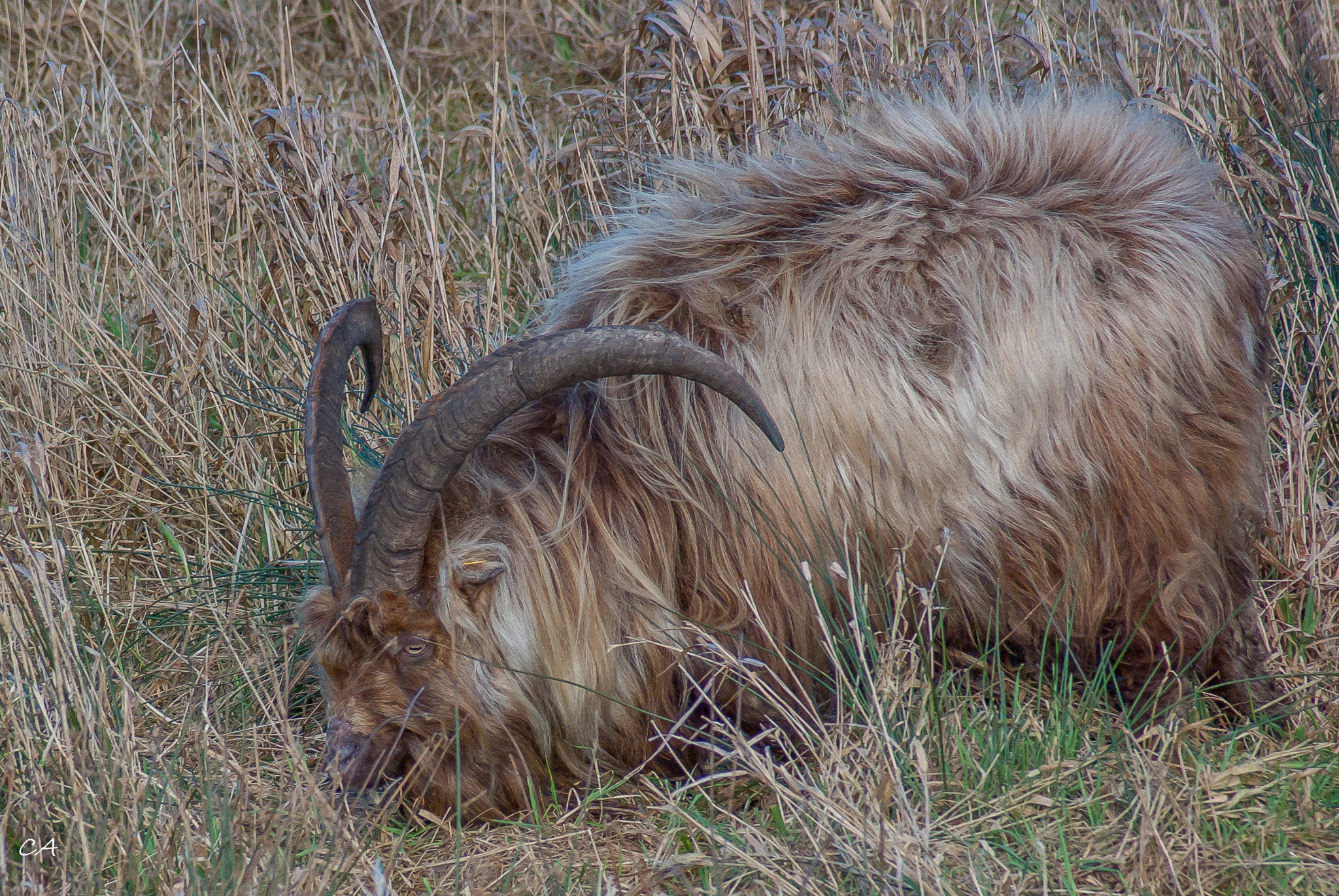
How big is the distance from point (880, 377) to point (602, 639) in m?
0.94

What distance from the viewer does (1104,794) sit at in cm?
274

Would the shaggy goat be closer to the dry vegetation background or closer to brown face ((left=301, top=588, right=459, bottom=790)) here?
brown face ((left=301, top=588, right=459, bottom=790))

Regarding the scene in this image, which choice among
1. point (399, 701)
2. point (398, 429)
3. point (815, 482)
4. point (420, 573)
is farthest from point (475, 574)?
point (398, 429)

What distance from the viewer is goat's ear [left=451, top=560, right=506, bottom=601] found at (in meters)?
2.81

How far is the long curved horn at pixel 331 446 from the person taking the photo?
287cm

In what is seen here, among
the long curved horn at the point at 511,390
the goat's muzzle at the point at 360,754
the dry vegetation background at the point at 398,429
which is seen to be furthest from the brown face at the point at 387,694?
the long curved horn at the point at 511,390

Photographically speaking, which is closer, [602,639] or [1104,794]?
[1104,794]

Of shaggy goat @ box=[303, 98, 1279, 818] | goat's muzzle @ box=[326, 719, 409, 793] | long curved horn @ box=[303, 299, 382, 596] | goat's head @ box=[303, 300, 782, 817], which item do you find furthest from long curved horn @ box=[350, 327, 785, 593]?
goat's muzzle @ box=[326, 719, 409, 793]

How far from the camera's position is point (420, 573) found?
9.23 ft

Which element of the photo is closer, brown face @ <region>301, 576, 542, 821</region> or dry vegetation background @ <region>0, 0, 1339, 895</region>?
dry vegetation background @ <region>0, 0, 1339, 895</region>

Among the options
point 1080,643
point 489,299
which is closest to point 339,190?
point 489,299

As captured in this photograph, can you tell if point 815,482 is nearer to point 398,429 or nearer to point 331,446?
point 331,446

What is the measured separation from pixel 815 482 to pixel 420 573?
98cm

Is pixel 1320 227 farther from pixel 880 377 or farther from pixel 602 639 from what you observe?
pixel 602 639
